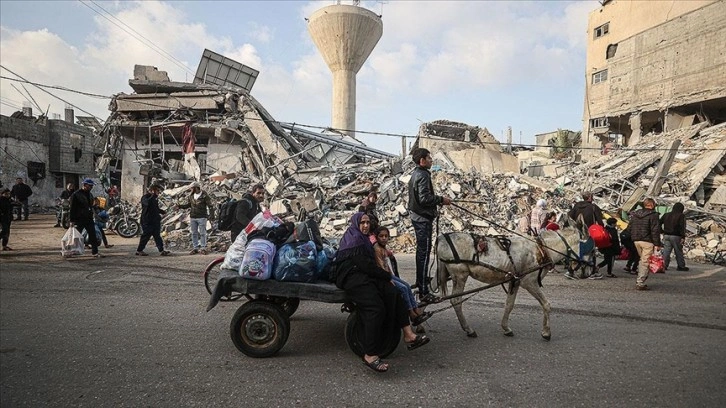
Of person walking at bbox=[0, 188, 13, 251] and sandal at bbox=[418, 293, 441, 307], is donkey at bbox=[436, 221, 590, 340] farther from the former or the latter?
person walking at bbox=[0, 188, 13, 251]

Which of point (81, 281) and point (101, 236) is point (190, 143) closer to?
point (101, 236)

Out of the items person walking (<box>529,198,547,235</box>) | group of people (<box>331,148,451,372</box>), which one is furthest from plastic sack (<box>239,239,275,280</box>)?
person walking (<box>529,198,547,235</box>)

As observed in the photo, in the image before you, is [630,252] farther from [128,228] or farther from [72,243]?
[128,228]

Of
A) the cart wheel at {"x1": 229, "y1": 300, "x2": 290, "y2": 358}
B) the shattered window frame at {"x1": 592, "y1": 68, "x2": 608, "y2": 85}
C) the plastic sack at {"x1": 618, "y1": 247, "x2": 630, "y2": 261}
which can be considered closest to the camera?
the cart wheel at {"x1": 229, "y1": 300, "x2": 290, "y2": 358}

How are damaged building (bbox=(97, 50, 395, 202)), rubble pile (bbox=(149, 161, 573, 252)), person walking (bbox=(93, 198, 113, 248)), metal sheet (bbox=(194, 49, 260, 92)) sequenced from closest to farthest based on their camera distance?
1. person walking (bbox=(93, 198, 113, 248))
2. rubble pile (bbox=(149, 161, 573, 252))
3. damaged building (bbox=(97, 50, 395, 202))
4. metal sheet (bbox=(194, 49, 260, 92))

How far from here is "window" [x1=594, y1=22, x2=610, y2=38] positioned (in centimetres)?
3125

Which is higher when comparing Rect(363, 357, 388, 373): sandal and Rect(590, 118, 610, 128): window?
Rect(590, 118, 610, 128): window

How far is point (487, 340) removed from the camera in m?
4.45

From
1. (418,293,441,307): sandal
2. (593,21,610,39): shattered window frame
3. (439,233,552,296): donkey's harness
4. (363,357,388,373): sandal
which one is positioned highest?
(593,21,610,39): shattered window frame

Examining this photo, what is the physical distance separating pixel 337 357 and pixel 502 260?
7.23ft

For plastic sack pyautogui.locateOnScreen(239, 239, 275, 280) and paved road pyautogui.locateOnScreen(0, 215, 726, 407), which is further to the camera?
plastic sack pyautogui.locateOnScreen(239, 239, 275, 280)

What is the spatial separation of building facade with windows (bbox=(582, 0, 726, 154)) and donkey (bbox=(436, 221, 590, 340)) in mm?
23571

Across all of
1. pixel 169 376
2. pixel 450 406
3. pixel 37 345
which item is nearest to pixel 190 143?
pixel 37 345

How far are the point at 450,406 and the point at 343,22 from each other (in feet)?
108
